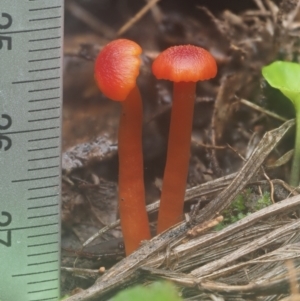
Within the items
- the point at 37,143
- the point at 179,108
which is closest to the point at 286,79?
the point at 179,108

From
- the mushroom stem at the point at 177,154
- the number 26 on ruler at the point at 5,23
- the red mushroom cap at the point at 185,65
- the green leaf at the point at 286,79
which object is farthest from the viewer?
the green leaf at the point at 286,79

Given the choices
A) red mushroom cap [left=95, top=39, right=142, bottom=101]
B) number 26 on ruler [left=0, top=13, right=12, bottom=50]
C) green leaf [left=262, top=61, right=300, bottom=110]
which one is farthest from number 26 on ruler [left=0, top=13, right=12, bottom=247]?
green leaf [left=262, top=61, right=300, bottom=110]

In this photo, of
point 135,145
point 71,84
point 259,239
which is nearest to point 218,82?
point 71,84

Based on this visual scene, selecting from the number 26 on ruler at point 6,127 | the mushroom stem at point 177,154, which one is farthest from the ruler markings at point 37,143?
the mushroom stem at point 177,154

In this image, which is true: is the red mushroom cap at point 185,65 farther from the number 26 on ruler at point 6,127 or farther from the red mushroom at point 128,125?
the number 26 on ruler at point 6,127

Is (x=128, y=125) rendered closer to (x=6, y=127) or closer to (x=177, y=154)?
(x=177, y=154)

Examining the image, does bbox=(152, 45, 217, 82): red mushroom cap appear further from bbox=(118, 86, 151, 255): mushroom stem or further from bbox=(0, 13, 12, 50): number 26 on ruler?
bbox=(0, 13, 12, 50): number 26 on ruler

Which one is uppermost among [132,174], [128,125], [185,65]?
[185,65]
